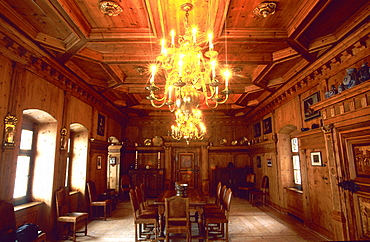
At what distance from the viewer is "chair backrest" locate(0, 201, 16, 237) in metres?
3.50

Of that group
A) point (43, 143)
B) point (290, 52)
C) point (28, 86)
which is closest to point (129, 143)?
point (43, 143)

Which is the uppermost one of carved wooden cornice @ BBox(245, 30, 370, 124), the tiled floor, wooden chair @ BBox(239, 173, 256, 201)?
carved wooden cornice @ BBox(245, 30, 370, 124)

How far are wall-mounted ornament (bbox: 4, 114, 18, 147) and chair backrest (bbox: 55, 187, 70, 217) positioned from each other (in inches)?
70.7

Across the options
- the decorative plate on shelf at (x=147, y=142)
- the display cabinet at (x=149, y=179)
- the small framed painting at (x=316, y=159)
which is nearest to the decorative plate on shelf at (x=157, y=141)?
the decorative plate on shelf at (x=147, y=142)

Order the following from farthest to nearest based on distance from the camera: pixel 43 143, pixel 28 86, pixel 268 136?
1. pixel 268 136
2. pixel 43 143
3. pixel 28 86

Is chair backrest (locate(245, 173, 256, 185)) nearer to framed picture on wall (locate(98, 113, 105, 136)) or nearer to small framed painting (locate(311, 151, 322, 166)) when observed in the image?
small framed painting (locate(311, 151, 322, 166))

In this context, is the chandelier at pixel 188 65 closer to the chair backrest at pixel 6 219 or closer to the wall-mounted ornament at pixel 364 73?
the wall-mounted ornament at pixel 364 73

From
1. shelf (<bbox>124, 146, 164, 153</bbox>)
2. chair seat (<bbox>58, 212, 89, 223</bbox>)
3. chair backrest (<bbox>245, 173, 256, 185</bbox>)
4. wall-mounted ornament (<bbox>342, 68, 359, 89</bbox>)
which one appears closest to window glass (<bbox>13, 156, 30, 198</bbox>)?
chair seat (<bbox>58, 212, 89, 223</bbox>)

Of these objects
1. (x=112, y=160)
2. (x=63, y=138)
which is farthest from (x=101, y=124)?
(x=63, y=138)

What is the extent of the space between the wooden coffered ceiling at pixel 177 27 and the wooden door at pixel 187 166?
641cm

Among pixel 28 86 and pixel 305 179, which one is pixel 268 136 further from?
pixel 28 86

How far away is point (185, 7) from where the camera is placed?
330cm

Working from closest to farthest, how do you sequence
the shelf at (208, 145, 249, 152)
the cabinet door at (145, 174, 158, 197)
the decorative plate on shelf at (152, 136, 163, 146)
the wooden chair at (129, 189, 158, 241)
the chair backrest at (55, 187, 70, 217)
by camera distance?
the wooden chair at (129, 189, 158, 241) → the chair backrest at (55, 187, 70, 217) → the cabinet door at (145, 174, 158, 197) → the shelf at (208, 145, 249, 152) → the decorative plate on shelf at (152, 136, 163, 146)

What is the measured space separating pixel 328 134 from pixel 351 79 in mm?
1152
